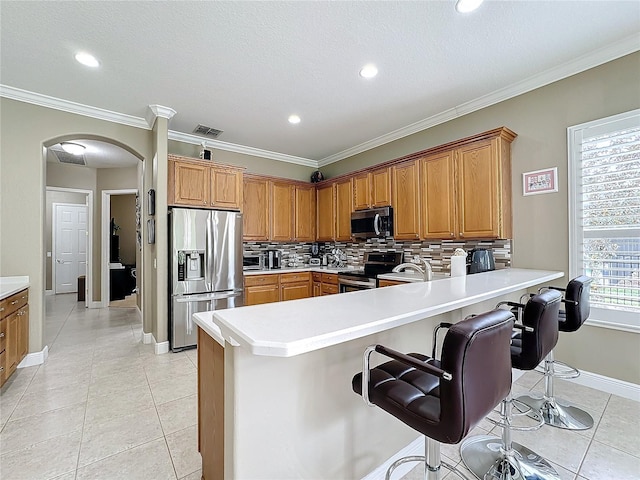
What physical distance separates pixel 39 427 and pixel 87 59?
2884mm

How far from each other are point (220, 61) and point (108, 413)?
2968mm

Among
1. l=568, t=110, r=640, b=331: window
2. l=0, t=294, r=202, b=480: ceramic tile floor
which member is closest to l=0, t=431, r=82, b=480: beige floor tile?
l=0, t=294, r=202, b=480: ceramic tile floor

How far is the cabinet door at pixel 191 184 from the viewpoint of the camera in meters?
3.72

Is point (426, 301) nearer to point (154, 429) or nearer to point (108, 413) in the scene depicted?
point (154, 429)

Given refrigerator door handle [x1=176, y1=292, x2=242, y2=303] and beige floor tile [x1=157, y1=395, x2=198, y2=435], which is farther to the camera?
refrigerator door handle [x1=176, y1=292, x2=242, y2=303]

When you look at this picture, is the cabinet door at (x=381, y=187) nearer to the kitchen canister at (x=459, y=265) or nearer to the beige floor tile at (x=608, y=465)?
the kitchen canister at (x=459, y=265)

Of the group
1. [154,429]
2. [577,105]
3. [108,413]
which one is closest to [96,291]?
[108,413]

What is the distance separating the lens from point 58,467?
5.62 feet

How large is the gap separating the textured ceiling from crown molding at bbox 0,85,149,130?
0.08m

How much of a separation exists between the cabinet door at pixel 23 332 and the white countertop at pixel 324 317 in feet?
8.83

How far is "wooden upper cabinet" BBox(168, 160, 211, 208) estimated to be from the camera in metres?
3.70

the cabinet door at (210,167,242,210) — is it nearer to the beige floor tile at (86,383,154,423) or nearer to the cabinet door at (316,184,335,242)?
the cabinet door at (316,184,335,242)

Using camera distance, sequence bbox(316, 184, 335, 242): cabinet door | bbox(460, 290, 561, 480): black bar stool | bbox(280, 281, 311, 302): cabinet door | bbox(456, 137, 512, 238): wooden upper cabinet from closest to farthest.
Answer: bbox(460, 290, 561, 480): black bar stool < bbox(456, 137, 512, 238): wooden upper cabinet < bbox(280, 281, 311, 302): cabinet door < bbox(316, 184, 335, 242): cabinet door

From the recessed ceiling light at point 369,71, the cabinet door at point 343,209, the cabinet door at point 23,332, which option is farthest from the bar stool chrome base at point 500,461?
the cabinet door at point 23,332
